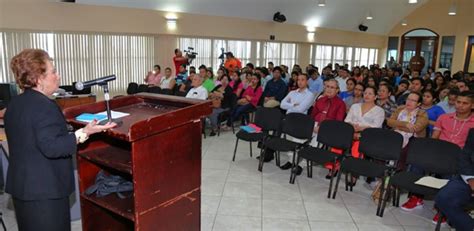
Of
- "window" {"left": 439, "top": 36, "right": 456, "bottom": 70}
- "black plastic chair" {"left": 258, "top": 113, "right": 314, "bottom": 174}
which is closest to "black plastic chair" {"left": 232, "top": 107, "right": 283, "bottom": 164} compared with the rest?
"black plastic chair" {"left": 258, "top": 113, "right": 314, "bottom": 174}

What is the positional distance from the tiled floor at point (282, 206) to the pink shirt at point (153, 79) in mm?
4331

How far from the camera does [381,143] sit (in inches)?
158

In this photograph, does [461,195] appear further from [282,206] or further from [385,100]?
[385,100]

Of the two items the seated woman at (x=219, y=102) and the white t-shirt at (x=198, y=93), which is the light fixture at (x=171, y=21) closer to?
the seated woman at (x=219, y=102)

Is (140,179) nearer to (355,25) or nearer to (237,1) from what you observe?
(237,1)

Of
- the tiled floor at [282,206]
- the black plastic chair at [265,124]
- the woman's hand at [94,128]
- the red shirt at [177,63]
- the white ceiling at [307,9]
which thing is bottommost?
the tiled floor at [282,206]

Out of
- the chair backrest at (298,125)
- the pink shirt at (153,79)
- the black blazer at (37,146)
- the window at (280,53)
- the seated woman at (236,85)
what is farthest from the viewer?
the window at (280,53)

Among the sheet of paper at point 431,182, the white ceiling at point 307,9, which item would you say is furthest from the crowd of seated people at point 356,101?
the white ceiling at point 307,9

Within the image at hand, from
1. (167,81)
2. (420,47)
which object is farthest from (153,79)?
(420,47)

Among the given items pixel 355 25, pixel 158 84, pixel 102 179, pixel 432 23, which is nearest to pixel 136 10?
pixel 158 84

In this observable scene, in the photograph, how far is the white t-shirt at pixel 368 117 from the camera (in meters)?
4.46

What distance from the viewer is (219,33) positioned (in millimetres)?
10391

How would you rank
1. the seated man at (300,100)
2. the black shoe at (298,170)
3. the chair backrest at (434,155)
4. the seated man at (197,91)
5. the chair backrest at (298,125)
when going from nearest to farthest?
the chair backrest at (434,155)
the black shoe at (298,170)
the chair backrest at (298,125)
the seated man at (300,100)
the seated man at (197,91)

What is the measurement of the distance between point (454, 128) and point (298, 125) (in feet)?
5.92
